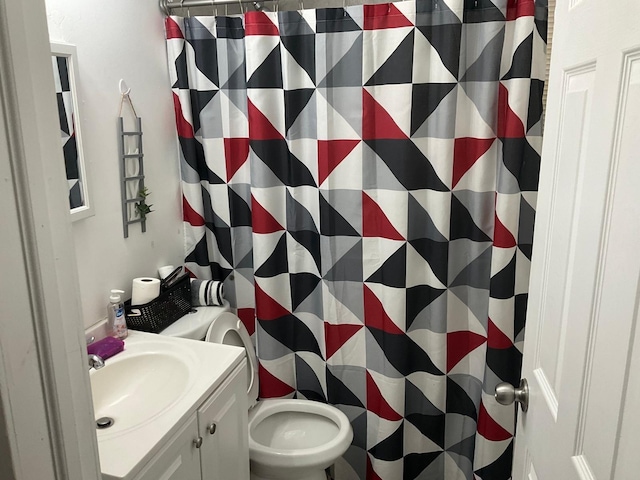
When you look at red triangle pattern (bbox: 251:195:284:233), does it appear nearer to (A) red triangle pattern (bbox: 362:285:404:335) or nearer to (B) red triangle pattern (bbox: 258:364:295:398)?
(A) red triangle pattern (bbox: 362:285:404:335)

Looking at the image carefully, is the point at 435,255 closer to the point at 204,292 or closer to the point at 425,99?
the point at 425,99

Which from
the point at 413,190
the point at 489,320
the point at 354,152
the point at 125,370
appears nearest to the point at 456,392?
the point at 489,320

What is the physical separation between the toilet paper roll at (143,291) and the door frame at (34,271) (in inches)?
44.7

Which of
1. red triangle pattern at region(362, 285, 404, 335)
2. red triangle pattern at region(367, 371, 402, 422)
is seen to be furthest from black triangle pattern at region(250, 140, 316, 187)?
red triangle pattern at region(367, 371, 402, 422)

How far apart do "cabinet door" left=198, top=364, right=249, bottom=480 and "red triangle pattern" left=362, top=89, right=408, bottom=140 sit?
877 mm

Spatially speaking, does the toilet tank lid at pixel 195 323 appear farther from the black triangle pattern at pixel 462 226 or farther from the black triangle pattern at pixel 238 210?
the black triangle pattern at pixel 462 226

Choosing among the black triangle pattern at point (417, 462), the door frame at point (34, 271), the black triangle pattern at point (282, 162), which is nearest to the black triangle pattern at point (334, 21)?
the black triangle pattern at point (282, 162)

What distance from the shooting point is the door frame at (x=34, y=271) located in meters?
0.56

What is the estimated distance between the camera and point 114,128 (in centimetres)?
173

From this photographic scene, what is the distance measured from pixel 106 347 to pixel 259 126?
896mm

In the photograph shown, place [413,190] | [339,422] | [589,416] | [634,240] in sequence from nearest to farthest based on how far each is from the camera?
1. [634,240]
2. [589,416]
3. [413,190]
4. [339,422]

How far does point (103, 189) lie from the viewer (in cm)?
171

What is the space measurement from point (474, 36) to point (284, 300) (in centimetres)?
115

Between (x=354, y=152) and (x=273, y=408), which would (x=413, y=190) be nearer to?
(x=354, y=152)
